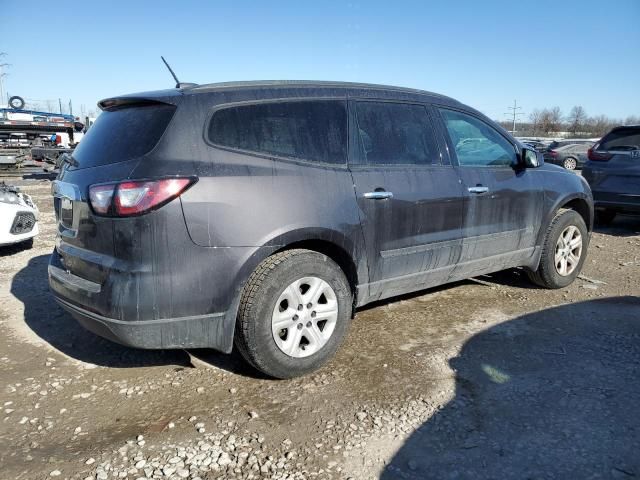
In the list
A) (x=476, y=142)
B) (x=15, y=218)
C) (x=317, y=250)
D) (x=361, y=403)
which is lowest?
(x=361, y=403)

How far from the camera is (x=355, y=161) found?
343 centimetres

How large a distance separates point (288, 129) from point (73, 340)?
2314 mm

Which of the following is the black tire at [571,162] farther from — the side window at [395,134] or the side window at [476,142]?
the side window at [395,134]

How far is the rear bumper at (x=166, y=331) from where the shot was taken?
277 cm

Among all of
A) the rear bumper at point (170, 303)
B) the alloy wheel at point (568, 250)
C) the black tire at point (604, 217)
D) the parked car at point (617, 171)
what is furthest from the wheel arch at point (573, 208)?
the black tire at point (604, 217)

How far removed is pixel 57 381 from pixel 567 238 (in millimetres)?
4543

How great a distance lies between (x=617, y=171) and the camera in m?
7.64

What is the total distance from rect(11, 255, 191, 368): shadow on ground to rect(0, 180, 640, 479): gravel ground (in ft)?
0.06

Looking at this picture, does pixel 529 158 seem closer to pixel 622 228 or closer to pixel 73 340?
pixel 73 340

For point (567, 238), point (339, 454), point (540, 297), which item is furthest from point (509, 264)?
point (339, 454)

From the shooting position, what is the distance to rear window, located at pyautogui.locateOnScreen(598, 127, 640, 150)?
7.70m

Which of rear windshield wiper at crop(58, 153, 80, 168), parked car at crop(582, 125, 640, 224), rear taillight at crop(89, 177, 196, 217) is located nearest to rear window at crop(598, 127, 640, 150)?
parked car at crop(582, 125, 640, 224)

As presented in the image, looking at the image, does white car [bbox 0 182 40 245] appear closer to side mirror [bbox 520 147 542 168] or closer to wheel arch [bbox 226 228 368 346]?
wheel arch [bbox 226 228 368 346]

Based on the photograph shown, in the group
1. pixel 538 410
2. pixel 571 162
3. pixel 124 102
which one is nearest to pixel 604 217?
pixel 538 410
